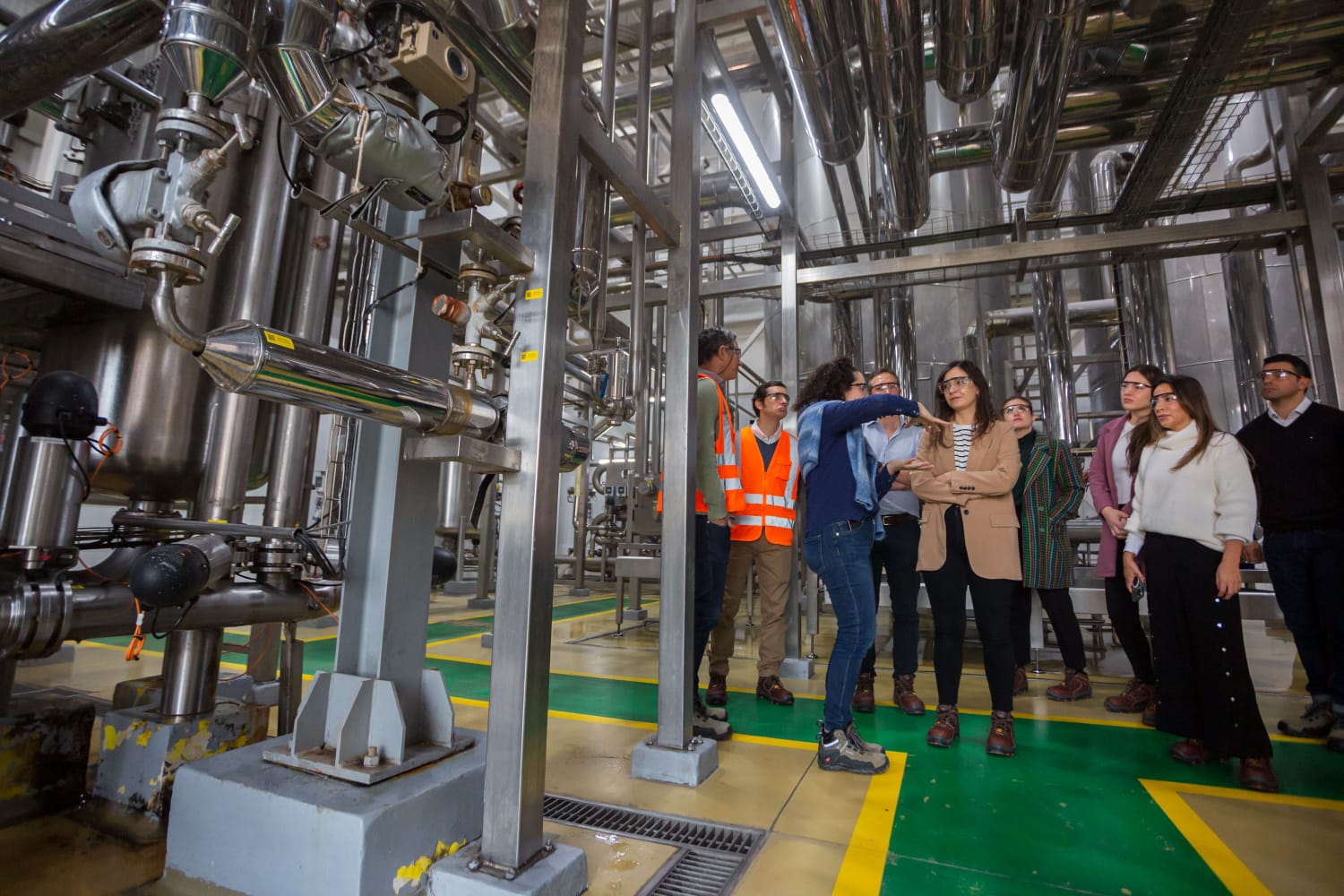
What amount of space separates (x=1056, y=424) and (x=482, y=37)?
534cm

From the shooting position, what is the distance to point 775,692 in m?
3.00

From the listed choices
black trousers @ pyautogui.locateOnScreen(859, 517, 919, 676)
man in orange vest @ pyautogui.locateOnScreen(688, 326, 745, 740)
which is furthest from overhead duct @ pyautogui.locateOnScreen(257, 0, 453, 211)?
black trousers @ pyautogui.locateOnScreen(859, 517, 919, 676)

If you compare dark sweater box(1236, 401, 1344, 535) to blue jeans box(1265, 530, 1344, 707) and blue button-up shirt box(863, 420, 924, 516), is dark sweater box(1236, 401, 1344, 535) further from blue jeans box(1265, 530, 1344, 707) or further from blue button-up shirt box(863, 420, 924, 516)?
blue button-up shirt box(863, 420, 924, 516)

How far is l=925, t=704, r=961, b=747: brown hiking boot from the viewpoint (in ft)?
7.73

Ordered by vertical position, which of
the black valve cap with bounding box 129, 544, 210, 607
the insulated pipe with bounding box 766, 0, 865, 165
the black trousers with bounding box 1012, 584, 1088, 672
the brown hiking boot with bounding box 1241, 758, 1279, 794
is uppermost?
the insulated pipe with bounding box 766, 0, 865, 165

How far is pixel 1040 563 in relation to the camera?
3.15 meters

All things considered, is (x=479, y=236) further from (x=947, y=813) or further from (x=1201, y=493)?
(x=1201, y=493)

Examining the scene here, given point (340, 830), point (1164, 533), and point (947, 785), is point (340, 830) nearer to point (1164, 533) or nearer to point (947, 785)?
point (947, 785)

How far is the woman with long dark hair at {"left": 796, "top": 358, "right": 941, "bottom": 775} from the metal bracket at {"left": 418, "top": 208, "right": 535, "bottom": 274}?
1248mm

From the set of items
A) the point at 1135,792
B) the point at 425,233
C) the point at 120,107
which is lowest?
the point at 1135,792

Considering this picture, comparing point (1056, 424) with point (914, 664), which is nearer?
point (914, 664)

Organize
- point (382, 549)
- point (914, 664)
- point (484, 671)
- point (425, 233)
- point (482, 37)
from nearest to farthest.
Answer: point (425, 233), point (382, 549), point (482, 37), point (914, 664), point (484, 671)

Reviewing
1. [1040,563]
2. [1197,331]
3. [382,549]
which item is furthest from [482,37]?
[1197,331]

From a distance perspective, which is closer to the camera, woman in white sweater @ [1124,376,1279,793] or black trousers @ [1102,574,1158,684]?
woman in white sweater @ [1124,376,1279,793]
